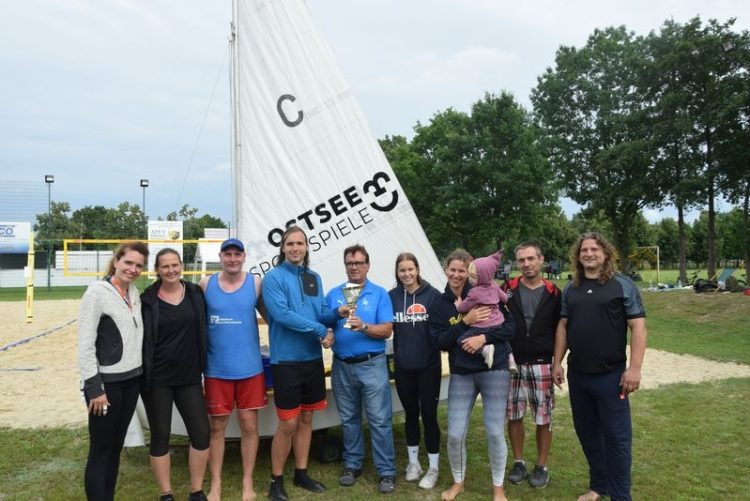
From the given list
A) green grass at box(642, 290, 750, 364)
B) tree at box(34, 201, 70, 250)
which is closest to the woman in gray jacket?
green grass at box(642, 290, 750, 364)

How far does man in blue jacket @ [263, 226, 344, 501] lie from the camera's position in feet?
9.98

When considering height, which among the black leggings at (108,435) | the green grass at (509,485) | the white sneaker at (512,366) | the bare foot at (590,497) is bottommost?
the green grass at (509,485)

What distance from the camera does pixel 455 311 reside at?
309cm

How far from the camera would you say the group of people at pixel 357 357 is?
8.84ft

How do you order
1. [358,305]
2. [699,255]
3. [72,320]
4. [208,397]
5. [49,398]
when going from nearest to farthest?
[208,397] → [358,305] → [49,398] → [72,320] → [699,255]

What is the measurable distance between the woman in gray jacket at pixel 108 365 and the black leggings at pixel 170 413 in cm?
12

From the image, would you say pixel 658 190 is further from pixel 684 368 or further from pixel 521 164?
pixel 684 368

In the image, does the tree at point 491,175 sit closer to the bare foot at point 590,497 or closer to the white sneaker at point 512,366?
the white sneaker at point 512,366

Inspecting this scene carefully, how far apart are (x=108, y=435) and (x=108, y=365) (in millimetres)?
344

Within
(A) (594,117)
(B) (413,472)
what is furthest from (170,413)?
(A) (594,117)

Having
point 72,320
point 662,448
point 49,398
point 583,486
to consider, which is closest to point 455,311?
point 583,486

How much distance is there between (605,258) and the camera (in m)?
2.91

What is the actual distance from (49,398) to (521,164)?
20194 millimetres

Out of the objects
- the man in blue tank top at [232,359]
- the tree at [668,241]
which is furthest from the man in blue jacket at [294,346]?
the tree at [668,241]
